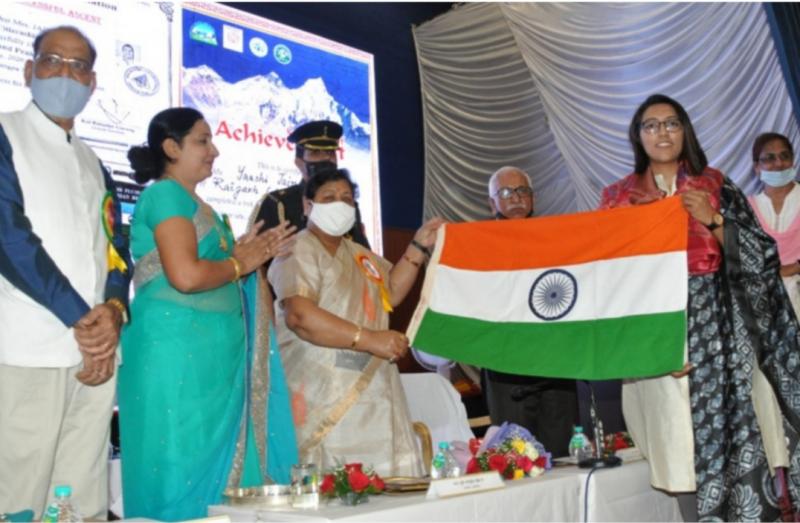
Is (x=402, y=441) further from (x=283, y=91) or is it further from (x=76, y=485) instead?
(x=283, y=91)

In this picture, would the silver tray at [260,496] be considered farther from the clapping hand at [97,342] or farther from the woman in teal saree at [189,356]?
the clapping hand at [97,342]

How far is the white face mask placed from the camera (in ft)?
9.86

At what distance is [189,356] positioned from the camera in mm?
2543

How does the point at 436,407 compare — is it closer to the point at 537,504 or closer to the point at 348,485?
the point at 537,504

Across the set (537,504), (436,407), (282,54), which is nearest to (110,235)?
(537,504)

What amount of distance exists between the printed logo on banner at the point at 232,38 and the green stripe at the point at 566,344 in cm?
371

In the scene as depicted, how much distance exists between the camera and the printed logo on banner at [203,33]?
19.3 ft

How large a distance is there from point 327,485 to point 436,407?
196 centimetres

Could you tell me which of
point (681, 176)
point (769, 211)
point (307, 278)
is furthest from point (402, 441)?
point (769, 211)

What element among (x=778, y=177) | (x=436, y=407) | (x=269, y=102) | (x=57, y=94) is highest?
(x=269, y=102)

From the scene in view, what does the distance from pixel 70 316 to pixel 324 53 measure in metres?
4.98


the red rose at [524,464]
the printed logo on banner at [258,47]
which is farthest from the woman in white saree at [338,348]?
the printed logo on banner at [258,47]

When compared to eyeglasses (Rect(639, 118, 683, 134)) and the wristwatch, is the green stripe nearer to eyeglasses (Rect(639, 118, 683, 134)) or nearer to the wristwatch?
the wristwatch

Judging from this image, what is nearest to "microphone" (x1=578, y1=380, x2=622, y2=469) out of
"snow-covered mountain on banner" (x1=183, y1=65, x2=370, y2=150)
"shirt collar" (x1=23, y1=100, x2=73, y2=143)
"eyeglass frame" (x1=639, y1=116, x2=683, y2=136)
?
"eyeglass frame" (x1=639, y1=116, x2=683, y2=136)
